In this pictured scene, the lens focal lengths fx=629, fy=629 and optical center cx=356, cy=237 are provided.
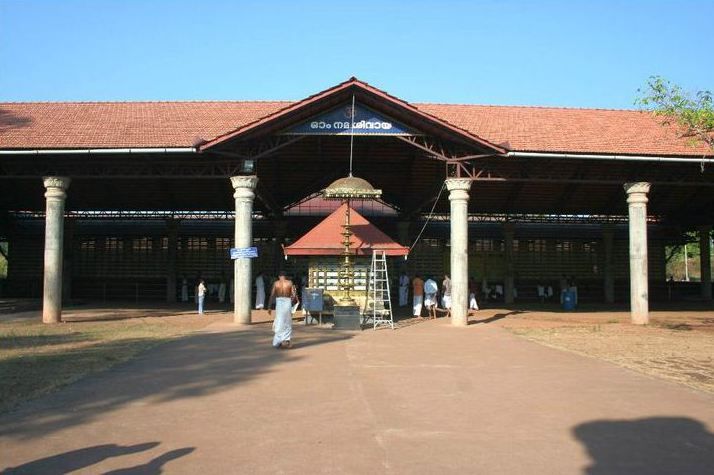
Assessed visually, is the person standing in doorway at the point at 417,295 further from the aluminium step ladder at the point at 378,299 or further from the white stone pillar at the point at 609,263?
the white stone pillar at the point at 609,263

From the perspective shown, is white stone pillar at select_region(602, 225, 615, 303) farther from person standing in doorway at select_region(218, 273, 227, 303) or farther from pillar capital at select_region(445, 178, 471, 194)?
person standing in doorway at select_region(218, 273, 227, 303)

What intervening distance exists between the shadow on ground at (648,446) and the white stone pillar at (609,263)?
26.4 metres

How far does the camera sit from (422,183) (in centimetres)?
2538

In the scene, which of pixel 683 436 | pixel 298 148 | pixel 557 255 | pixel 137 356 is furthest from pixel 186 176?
pixel 557 255

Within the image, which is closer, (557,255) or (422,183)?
(422,183)

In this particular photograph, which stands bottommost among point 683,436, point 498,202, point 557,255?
point 683,436

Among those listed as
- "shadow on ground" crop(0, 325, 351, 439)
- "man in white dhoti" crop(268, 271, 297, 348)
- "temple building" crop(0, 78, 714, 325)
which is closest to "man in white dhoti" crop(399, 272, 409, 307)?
"temple building" crop(0, 78, 714, 325)

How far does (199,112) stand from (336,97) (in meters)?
7.50

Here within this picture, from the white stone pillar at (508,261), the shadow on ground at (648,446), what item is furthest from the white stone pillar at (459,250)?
the white stone pillar at (508,261)

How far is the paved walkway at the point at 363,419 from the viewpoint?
5453mm

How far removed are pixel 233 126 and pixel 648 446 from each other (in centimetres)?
1745

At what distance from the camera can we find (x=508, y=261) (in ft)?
103

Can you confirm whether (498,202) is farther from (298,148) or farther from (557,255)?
(298,148)

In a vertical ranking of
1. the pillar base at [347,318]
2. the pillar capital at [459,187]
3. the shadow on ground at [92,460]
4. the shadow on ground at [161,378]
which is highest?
the pillar capital at [459,187]
